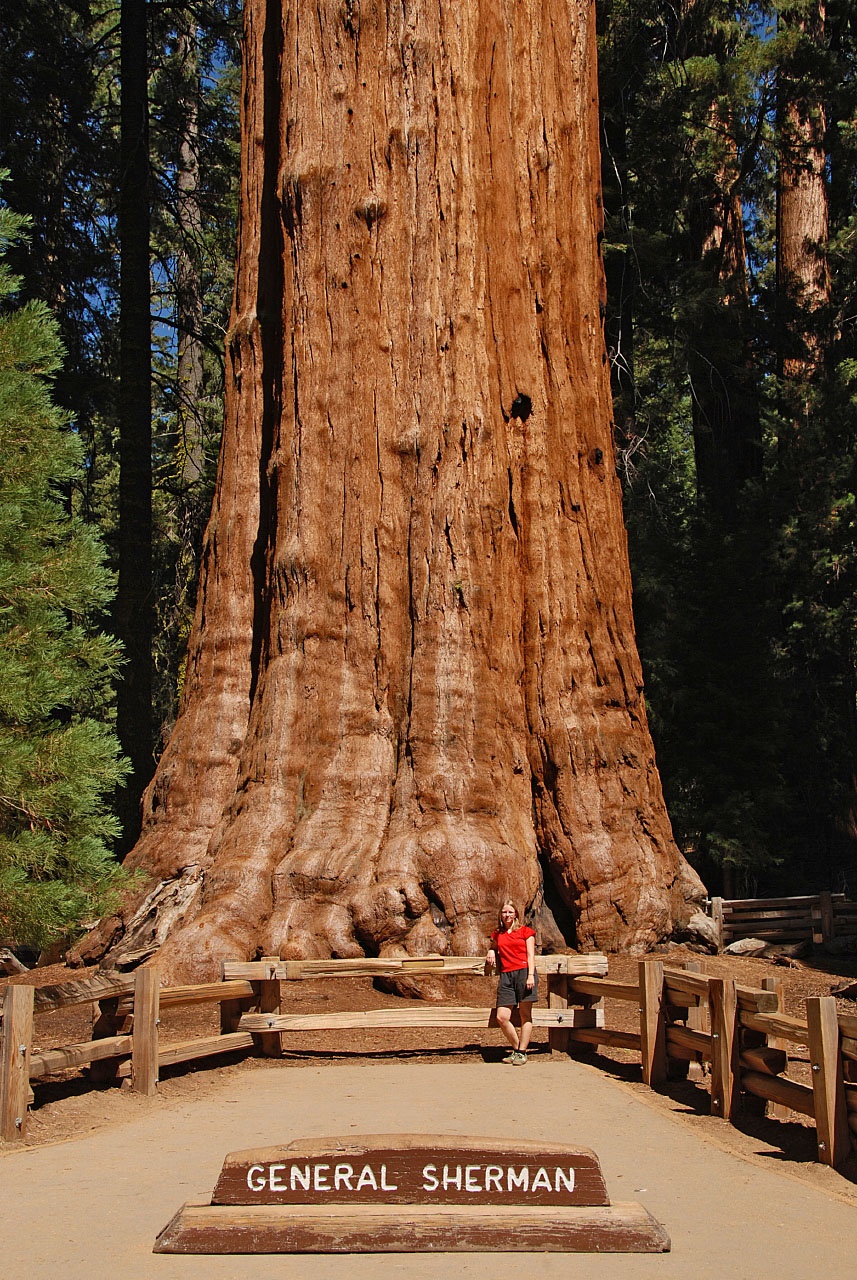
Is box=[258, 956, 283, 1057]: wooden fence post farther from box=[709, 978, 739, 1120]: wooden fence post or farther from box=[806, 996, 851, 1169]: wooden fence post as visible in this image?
box=[806, 996, 851, 1169]: wooden fence post

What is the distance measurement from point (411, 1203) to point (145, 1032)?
321 cm

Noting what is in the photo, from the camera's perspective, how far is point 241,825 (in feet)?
35.2

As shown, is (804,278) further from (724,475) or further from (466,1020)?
(466,1020)

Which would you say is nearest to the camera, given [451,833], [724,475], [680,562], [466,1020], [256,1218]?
[256,1218]

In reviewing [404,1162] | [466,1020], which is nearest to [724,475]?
[466,1020]

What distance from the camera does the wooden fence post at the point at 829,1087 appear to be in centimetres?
592

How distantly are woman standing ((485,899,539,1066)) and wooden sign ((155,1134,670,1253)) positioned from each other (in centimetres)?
391

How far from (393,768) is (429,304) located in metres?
4.25

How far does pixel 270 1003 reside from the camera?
8.86 meters

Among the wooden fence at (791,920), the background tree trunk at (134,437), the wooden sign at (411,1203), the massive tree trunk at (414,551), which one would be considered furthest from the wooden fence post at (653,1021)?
the background tree trunk at (134,437)

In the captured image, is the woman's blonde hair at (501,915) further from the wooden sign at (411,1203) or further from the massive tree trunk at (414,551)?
the wooden sign at (411,1203)

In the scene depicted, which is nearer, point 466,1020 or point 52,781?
point 52,781

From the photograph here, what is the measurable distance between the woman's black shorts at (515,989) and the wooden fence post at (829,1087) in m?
2.93

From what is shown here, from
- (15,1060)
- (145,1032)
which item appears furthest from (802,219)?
(15,1060)
